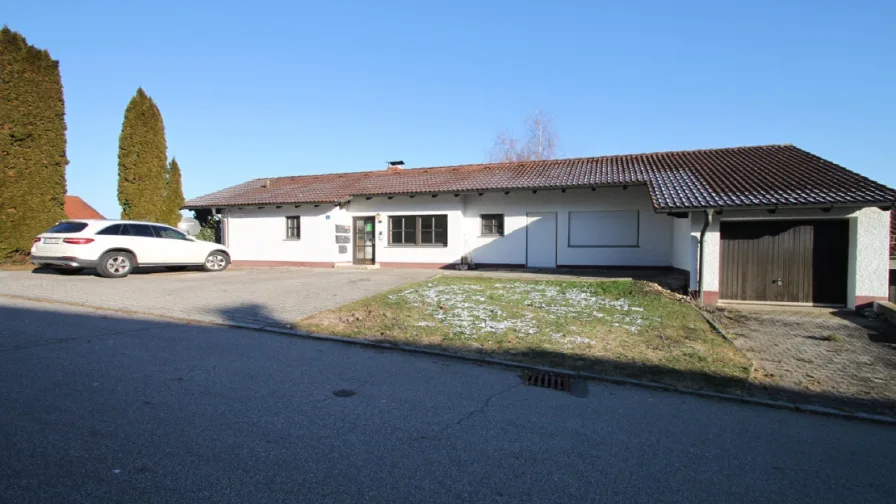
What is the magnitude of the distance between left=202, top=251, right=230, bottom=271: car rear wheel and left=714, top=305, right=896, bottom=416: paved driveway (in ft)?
47.9

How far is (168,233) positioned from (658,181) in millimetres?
15032

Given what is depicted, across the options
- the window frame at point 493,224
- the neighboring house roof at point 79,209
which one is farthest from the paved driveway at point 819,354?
the neighboring house roof at point 79,209

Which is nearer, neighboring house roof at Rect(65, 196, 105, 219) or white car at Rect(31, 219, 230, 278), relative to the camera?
white car at Rect(31, 219, 230, 278)

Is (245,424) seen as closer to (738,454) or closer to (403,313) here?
(738,454)

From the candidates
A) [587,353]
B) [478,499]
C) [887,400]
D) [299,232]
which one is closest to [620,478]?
[478,499]

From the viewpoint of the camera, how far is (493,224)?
57.3 feet

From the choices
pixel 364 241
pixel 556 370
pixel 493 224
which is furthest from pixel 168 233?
pixel 556 370

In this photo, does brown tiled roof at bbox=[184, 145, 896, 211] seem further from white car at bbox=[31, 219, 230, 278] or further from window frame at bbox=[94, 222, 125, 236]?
window frame at bbox=[94, 222, 125, 236]

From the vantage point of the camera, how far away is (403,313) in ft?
28.1

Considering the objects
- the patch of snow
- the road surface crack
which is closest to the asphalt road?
the road surface crack

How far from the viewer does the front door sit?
62.3ft

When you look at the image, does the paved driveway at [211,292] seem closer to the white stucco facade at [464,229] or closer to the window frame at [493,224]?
the white stucco facade at [464,229]

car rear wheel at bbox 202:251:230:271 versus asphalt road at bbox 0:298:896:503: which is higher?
car rear wheel at bbox 202:251:230:271

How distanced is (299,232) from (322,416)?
633 inches
